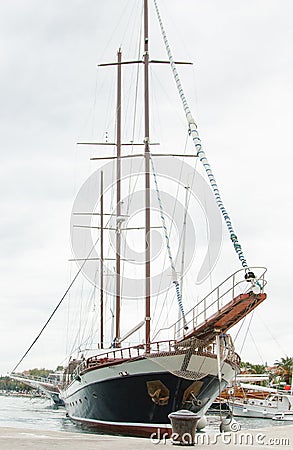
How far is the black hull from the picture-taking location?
2402 centimetres

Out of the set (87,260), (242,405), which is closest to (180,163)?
(87,260)

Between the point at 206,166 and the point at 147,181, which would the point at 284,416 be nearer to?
the point at 147,181

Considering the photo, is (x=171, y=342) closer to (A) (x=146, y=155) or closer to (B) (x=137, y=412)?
(B) (x=137, y=412)

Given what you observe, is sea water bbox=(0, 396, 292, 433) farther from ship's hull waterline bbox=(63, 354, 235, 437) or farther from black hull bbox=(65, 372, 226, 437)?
ship's hull waterline bbox=(63, 354, 235, 437)

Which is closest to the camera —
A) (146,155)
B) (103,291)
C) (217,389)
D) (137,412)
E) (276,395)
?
(137,412)

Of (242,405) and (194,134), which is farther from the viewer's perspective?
(242,405)

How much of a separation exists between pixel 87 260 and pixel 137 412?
2378 cm

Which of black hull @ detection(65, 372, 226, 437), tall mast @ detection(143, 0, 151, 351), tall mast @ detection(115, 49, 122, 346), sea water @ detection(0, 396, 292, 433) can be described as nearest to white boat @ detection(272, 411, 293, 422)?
sea water @ detection(0, 396, 292, 433)

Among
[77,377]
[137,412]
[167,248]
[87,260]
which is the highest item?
[87,260]

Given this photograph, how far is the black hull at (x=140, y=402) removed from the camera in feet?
78.8

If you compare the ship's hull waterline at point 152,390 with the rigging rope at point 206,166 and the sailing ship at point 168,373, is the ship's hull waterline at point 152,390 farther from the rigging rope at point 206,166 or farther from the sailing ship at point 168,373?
the rigging rope at point 206,166

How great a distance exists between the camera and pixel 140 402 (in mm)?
24391

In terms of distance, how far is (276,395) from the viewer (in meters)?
60.6

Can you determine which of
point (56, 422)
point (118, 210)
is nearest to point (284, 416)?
A: point (56, 422)
